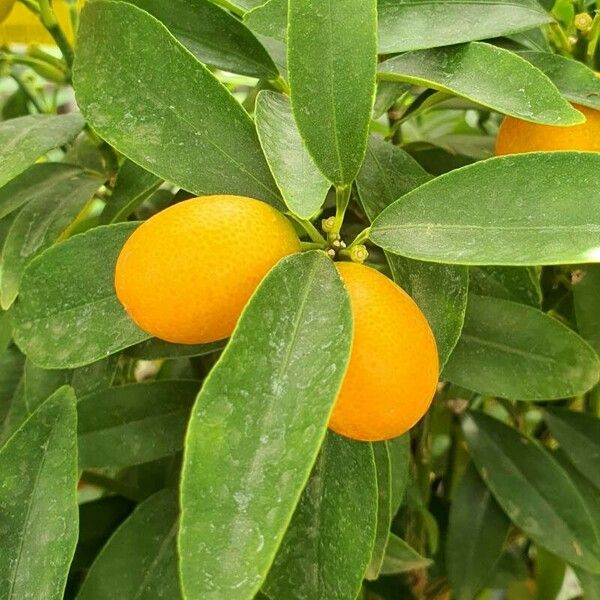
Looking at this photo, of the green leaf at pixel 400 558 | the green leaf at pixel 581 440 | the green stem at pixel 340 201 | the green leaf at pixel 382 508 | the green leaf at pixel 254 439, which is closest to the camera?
the green leaf at pixel 254 439

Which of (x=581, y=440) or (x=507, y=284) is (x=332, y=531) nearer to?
(x=507, y=284)

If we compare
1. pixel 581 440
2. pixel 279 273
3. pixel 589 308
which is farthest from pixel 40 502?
pixel 581 440

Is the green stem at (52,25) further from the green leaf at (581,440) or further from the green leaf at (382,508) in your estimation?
the green leaf at (581,440)

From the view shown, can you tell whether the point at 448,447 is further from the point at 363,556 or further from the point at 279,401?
the point at 279,401

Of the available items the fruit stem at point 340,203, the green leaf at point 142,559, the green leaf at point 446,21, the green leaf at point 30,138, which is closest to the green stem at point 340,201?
the fruit stem at point 340,203

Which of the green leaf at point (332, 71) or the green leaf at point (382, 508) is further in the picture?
the green leaf at point (382, 508)

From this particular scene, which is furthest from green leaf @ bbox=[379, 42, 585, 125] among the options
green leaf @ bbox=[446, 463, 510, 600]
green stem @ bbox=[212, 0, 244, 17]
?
green leaf @ bbox=[446, 463, 510, 600]
